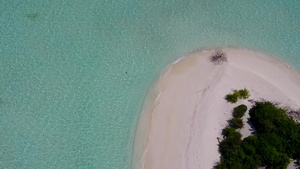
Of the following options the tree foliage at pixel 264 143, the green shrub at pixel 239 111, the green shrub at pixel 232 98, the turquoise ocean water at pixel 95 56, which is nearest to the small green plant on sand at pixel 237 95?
the green shrub at pixel 232 98

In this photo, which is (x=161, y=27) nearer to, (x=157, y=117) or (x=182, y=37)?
(x=182, y=37)

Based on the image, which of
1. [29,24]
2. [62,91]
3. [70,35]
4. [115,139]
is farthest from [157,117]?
[29,24]

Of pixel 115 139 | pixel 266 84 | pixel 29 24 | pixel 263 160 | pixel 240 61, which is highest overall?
pixel 29 24

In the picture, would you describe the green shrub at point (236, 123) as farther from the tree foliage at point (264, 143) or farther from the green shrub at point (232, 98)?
the green shrub at point (232, 98)

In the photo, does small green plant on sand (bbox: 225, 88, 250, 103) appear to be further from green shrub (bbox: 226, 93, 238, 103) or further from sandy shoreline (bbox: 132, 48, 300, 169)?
sandy shoreline (bbox: 132, 48, 300, 169)

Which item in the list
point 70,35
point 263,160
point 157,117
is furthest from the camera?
point 70,35
